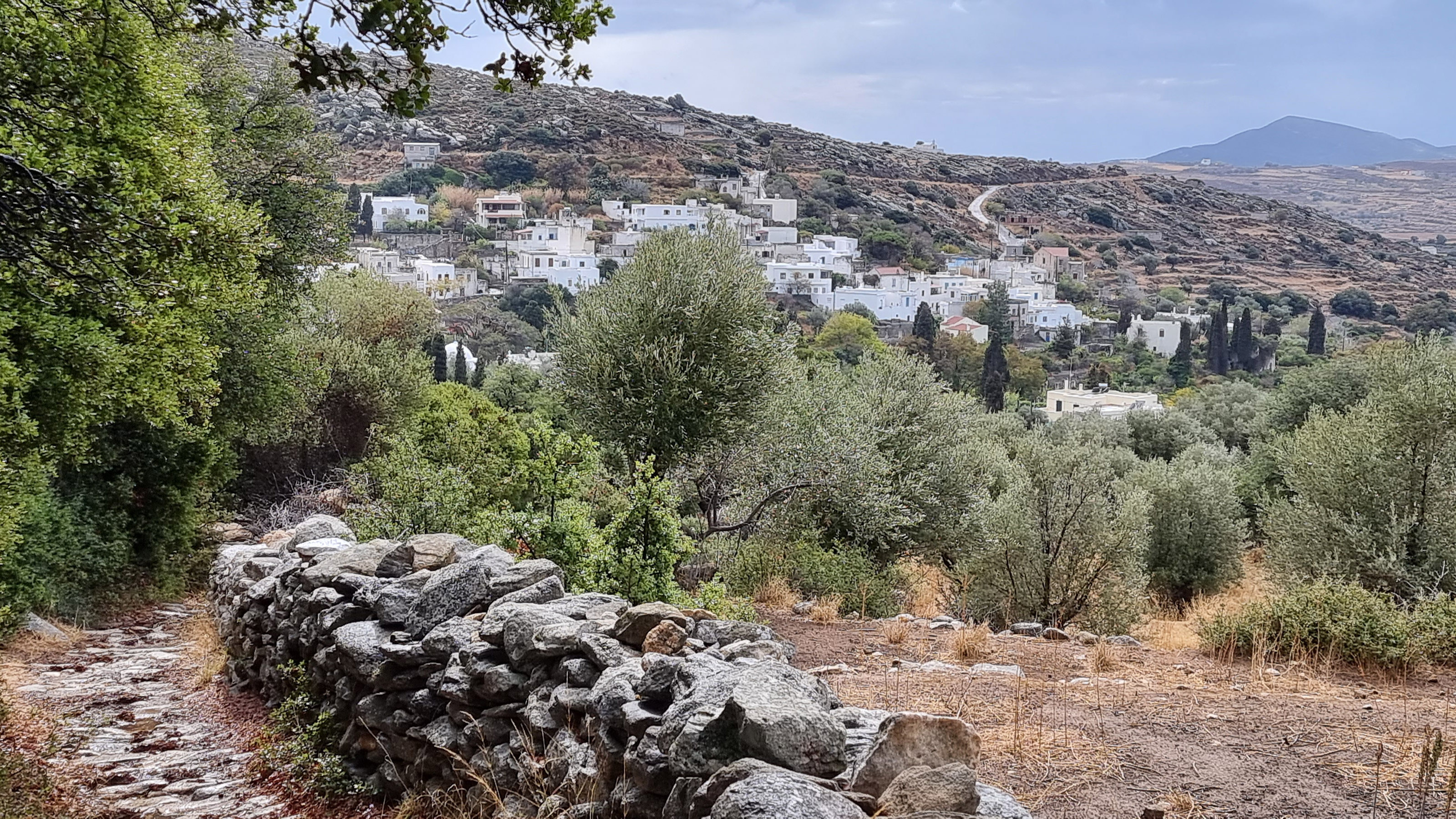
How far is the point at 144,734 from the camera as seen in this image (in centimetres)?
722

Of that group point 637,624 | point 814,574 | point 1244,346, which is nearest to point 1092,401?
point 1244,346

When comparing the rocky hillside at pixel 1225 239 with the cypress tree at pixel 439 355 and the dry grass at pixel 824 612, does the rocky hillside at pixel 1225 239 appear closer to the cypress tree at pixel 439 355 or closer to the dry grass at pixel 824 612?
the cypress tree at pixel 439 355

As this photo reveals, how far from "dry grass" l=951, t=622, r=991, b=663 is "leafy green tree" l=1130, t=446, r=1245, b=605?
13.4 metres

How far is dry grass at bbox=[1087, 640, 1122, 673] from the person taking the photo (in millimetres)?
7578

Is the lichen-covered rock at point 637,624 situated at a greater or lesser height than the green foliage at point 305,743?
greater

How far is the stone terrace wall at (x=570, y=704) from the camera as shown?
137 inches

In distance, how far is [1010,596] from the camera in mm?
14648

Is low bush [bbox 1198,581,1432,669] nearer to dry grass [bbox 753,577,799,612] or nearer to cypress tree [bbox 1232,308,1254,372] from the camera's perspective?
dry grass [bbox 753,577,799,612]

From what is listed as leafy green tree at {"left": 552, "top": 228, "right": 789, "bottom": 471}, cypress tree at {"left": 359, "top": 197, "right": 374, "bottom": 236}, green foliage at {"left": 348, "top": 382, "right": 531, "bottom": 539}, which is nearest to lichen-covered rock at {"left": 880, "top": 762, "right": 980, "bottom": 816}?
green foliage at {"left": 348, "top": 382, "right": 531, "bottom": 539}

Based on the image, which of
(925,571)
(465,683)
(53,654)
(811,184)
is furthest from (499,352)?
(811,184)

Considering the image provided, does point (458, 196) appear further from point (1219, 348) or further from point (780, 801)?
point (780, 801)

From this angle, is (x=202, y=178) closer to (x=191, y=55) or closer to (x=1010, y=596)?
(x=191, y=55)

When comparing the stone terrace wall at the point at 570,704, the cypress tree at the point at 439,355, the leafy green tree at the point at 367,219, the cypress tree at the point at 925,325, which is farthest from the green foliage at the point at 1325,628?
the leafy green tree at the point at 367,219

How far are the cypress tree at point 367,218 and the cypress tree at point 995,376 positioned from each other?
61.2m
